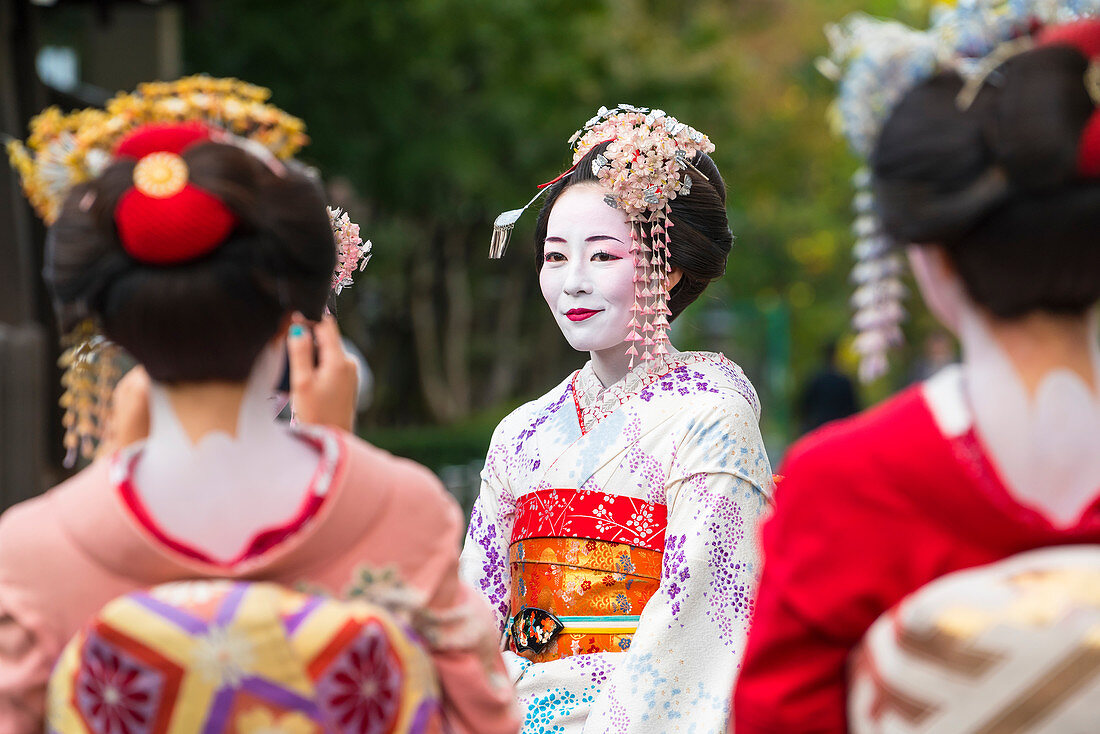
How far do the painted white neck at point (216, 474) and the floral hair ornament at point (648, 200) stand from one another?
151 centimetres

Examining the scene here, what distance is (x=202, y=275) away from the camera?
6.46 ft

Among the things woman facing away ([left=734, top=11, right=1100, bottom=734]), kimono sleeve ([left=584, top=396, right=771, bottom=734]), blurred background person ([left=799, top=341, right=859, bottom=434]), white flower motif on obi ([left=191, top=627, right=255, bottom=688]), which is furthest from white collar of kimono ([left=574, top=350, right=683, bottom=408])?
blurred background person ([left=799, top=341, right=859, bottom=434])

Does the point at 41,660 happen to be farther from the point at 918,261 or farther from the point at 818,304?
the point at 818,304

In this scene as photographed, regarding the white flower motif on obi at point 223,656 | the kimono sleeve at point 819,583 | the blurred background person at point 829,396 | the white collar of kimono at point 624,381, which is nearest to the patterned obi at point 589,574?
the white collar of kimono at point 624,381

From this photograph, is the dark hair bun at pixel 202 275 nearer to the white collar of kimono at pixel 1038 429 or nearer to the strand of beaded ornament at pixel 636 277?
the white collar of kimono at pixel 1038 429

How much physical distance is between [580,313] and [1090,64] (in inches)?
66.4

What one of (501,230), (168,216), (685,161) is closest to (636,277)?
(685,161)

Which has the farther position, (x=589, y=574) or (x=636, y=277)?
A: (x=636, y=277)

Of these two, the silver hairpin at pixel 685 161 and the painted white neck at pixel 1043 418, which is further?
the silver hairpin at pixel 685 161

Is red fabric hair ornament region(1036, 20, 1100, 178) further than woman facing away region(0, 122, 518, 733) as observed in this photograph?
No

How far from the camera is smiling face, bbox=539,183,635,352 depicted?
135 inches

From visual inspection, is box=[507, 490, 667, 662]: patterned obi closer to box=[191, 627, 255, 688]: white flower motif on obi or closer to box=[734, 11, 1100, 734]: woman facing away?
box=[734, 11, 1100, 734]: woman facing away

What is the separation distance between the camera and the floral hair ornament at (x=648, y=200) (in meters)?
3.46

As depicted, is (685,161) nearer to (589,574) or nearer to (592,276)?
(592,276)
